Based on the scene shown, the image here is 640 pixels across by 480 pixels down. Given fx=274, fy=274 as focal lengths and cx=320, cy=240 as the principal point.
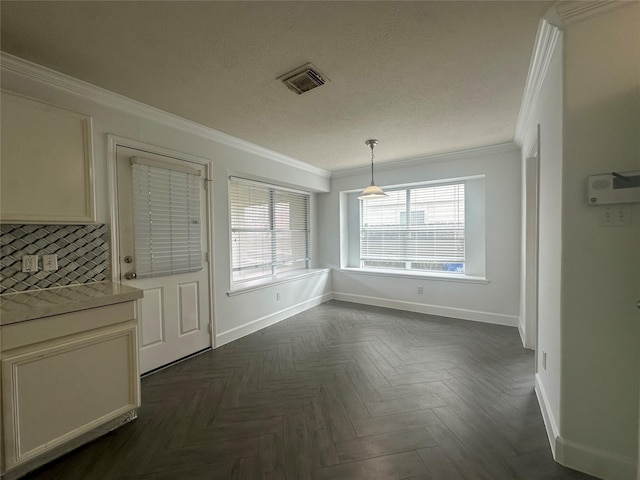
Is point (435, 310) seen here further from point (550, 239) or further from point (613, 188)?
point (613, 188)

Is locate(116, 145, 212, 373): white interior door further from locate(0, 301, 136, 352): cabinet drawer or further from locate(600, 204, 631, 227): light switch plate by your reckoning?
locate(600, 204, 631, 227): light switch plate

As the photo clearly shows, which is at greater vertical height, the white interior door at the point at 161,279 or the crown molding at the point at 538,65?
the crown molding at the point at 538,65

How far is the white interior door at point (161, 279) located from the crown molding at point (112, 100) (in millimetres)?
359

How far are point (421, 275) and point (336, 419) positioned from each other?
3101 mm

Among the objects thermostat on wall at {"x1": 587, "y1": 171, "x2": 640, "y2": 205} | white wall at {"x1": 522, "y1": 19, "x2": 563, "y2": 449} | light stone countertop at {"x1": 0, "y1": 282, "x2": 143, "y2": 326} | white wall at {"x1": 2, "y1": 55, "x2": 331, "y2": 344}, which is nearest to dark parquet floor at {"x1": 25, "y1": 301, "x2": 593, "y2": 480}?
white wall at {"x1": 522, "y1": 19, "x2": 563, "y2": 449}

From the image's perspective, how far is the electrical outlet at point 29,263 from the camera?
6.40ft

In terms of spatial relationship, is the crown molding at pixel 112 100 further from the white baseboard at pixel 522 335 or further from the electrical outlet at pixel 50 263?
the white baseboard at pixel 522 335

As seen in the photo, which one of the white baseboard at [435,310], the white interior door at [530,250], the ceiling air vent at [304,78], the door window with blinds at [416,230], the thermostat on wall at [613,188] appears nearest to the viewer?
the thermostat on wall at [613,188]

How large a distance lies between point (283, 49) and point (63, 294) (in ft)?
7.38

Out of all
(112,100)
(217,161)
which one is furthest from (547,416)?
(112,100)

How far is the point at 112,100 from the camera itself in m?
2.37

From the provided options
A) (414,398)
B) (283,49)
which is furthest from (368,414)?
(283,49)

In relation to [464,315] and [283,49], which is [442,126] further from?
[464,315]

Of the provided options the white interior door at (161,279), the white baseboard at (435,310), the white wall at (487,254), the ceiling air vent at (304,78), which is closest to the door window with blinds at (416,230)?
the white wall at (487,254)
